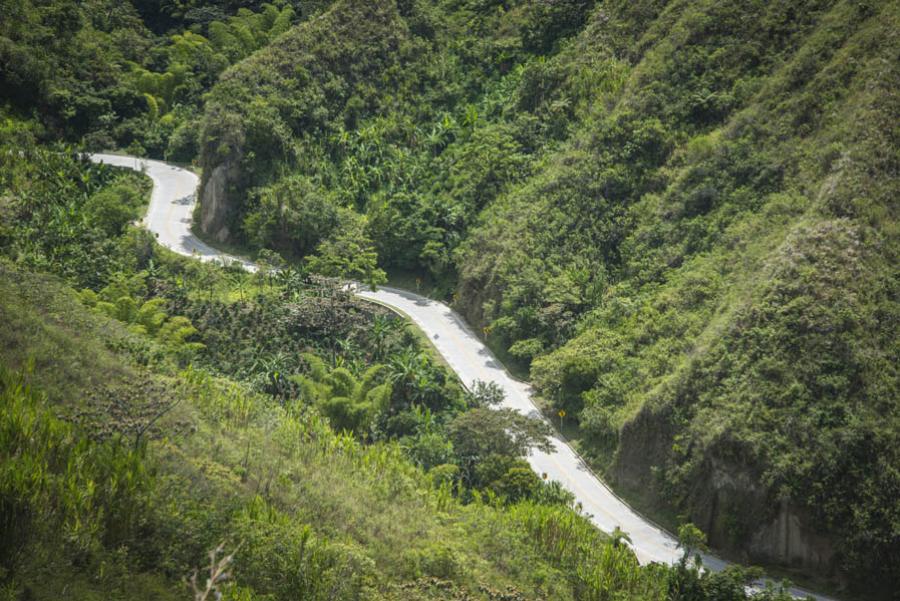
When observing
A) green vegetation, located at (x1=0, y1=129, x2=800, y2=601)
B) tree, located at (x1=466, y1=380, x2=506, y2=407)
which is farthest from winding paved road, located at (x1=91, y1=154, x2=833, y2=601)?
green vegetation, located at (x1=0, y1=129, x2=800, y2=601)

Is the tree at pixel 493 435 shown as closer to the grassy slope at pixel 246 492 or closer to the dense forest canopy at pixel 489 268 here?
the dense forest canopy at pixel 489 268

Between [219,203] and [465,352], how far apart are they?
23835 millimetres

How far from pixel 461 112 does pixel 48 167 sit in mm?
31892

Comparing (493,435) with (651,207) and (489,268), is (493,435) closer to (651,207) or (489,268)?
(489,268)

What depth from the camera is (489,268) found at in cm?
5616

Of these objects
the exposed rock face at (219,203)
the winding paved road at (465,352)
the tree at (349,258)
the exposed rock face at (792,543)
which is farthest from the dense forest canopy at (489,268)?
the winding paved road at (465,352)

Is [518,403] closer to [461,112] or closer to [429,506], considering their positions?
[429,506]

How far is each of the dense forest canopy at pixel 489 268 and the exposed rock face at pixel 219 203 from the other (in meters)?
0.21

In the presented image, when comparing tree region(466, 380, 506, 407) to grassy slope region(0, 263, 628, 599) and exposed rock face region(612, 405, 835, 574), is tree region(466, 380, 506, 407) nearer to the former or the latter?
exposed rock face region(612, 405, 835, 574)

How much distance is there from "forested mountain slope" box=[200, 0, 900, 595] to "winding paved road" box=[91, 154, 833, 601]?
51.3 inches

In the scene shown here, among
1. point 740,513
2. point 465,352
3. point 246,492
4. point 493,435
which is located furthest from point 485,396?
point 246,492

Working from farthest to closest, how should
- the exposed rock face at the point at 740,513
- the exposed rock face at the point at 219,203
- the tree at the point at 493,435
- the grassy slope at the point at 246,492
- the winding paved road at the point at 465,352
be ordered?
the exposed rock face at the point at 219,203 → the tree at the point at 493,435 → the winding paved road at the point at 465,352 → the exposed rock face at the point at 740,513 → the grassy slope at the point at 246,492

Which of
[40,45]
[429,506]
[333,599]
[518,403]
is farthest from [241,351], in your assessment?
[40,45]

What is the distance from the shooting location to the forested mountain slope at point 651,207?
121ft
